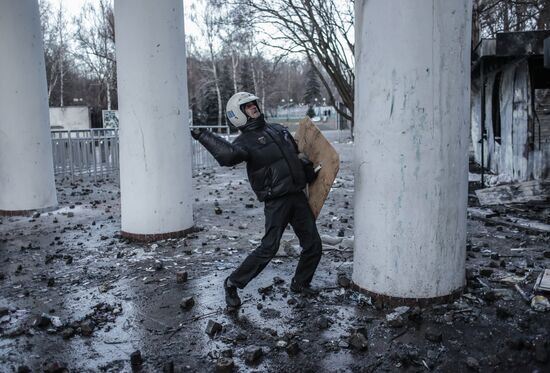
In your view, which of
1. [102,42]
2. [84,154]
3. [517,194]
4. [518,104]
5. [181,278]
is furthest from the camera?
[102,42]

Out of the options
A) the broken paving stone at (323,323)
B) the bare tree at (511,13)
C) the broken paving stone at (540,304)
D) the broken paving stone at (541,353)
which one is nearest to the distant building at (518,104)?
the bare tree at (511,13)

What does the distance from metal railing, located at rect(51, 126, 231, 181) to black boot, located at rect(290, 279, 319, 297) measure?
1210cm

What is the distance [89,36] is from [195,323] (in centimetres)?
4013

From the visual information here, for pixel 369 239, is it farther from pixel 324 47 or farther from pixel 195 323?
pixel 324 47

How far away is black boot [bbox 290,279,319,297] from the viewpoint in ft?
16.7

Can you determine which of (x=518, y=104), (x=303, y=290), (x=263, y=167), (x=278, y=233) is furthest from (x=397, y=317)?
(x=518, y=104)

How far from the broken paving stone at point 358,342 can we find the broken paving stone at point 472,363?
75cm

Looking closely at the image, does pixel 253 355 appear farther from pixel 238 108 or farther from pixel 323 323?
pixel 238 108

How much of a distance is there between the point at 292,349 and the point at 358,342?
527 millimetres

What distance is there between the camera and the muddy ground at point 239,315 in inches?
148

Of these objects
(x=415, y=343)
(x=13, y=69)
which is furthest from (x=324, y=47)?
(x=415, y=343)

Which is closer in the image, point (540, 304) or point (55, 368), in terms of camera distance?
point (55, 368)

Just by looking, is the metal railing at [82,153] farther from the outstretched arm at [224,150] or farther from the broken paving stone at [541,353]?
the broken paving stone at [541,353]

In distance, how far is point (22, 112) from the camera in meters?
10.1
